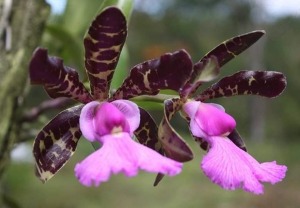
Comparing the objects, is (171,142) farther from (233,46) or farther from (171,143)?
(233,46)

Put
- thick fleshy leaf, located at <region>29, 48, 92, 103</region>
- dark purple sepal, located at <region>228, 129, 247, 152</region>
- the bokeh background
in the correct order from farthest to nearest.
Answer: the bokeh background, dark purple sepal, located at <region>228, 129, 247, 152</region>, thick fleshy leaf, located at <region>29, 48, 92, 103</region>

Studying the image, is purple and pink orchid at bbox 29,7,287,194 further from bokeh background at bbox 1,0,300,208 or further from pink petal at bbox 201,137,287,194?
bokeh background at bbox 1,0,300,208

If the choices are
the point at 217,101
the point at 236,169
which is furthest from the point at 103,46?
the point at 217,101

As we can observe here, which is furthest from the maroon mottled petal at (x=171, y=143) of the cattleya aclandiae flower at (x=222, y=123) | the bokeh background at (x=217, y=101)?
the bokeh background at (x=217, y=101)

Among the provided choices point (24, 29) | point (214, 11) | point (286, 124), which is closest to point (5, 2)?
point (24, 29)

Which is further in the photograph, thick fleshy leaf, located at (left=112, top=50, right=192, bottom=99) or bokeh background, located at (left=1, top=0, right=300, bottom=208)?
bokeh background, located at (left=1, top=0, right=300, bottom=208)

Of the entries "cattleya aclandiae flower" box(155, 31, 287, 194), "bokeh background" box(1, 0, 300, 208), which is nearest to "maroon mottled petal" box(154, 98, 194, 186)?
"cattleya aclandiae flower" box(155, 31, 287, 194)

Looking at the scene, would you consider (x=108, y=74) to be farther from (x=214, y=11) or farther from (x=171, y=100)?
(x=214, y=11)

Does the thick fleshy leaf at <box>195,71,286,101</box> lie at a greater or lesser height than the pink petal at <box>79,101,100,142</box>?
greater
